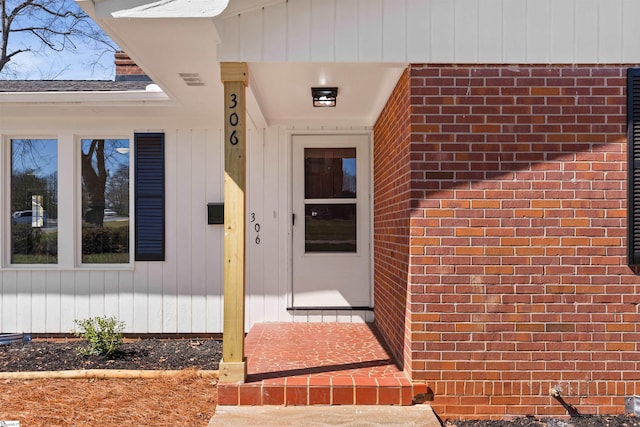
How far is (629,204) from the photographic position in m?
3.68

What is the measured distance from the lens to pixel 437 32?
→ 3.72m

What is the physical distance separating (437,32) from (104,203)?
4372 millimetres

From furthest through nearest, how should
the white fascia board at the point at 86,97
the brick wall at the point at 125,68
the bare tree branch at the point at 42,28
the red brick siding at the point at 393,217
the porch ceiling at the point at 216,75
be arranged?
the bare tree branch at the point at 42,28 → the brick wall at the point at 125,68 → the white fascia board at the point at 86,97 → the red brick siding at the point at 393,217 → the porch ceiling at the point at 216,75

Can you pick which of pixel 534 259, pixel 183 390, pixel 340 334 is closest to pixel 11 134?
pixel 183 390

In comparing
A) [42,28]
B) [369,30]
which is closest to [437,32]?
[369,30]

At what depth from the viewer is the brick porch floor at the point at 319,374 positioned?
12.1 ft

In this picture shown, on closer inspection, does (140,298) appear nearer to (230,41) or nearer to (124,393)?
(124,393)

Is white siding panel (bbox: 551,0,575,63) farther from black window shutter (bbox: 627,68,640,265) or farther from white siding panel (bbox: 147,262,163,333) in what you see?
white siding panel (bbox: 147,262,163,333)

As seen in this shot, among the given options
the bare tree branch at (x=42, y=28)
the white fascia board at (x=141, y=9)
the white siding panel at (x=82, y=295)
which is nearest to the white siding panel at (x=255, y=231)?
the white siding panel at (x=82, y=295)

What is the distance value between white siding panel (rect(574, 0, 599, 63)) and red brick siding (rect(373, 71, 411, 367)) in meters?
1.27

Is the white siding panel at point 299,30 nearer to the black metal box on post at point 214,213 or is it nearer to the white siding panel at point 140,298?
the black metal box on post at point 214,213

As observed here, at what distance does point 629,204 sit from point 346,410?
2.55 m

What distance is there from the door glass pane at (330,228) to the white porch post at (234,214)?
7.46 feet

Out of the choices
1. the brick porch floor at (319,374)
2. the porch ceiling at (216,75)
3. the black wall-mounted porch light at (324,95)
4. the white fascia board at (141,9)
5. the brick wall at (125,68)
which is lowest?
the brick porch floor at (319,374)
